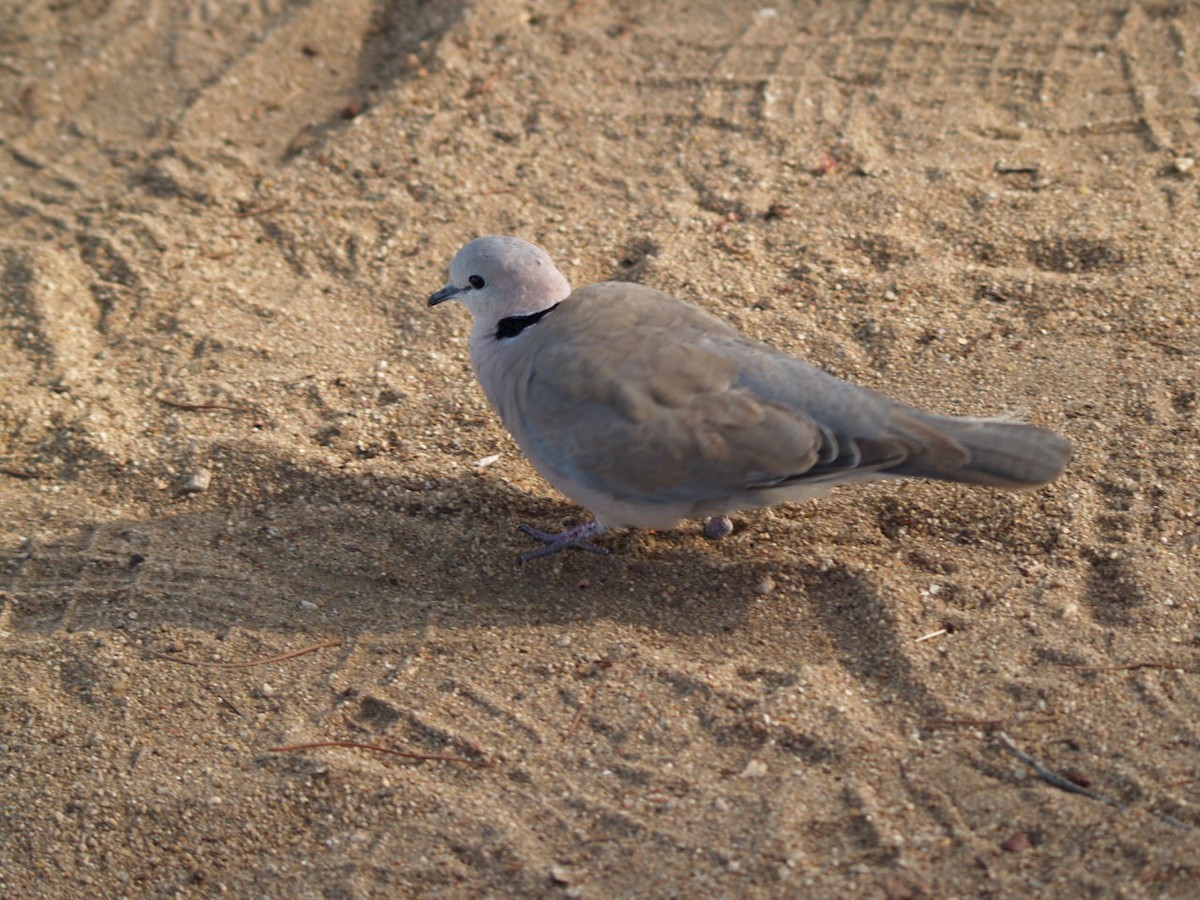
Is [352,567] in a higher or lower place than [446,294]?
lower

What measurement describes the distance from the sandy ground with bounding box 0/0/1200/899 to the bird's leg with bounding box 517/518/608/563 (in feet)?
0.16

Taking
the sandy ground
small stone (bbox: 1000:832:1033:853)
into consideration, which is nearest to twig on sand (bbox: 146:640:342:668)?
A: the sandy ground

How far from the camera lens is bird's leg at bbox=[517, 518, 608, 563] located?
12.4 feet

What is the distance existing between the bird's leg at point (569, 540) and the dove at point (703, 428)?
0.10 metres

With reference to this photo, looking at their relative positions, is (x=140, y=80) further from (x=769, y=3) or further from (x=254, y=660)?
(x=254, y=660)

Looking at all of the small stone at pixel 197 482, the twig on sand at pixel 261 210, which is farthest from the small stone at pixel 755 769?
the twig on sand at pixel 261 210

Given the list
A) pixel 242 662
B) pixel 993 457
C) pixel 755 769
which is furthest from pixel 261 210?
pixel 755 769

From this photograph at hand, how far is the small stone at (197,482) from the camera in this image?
13.2ft

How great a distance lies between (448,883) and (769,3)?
4.56 m

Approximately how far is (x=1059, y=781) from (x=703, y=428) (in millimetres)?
1235

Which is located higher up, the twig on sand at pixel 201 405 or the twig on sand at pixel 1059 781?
the twig on sand at pixel 201 405

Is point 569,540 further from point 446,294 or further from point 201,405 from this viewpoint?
point 201,405

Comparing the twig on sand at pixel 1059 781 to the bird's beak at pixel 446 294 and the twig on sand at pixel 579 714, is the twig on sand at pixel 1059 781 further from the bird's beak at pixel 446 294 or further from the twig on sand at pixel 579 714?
the bird's beak at pixel 446 294

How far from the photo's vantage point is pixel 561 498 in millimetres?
4086
